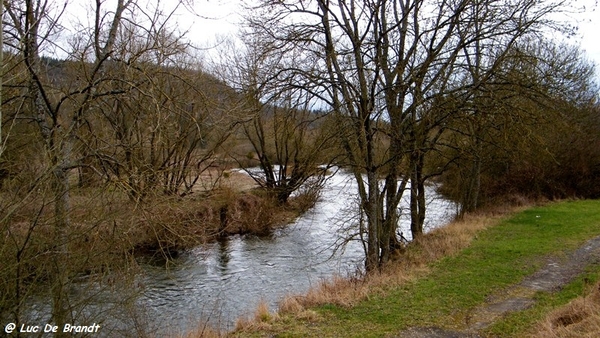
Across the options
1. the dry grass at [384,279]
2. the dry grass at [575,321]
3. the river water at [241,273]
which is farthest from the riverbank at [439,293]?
the river water at [241,273]

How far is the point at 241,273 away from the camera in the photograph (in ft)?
43.5

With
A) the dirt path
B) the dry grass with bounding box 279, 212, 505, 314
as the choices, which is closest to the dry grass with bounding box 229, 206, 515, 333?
the dry grass with bounding box 279, 212, 505, 314

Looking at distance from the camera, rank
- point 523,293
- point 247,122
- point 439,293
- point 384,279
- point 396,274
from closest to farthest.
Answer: point 523,293
point 439,293
point 384,279
point 396,274
point 247,122

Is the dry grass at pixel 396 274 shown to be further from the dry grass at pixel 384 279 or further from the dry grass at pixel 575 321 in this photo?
the dry grass at pixel 575 321

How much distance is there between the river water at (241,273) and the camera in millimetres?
10023

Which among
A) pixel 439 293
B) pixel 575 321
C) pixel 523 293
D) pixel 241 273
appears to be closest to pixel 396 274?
pixel 439 293

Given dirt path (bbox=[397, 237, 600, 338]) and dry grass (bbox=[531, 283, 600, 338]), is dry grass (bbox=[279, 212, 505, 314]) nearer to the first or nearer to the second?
dirt path (bbox=[397, 237, 600, 338])

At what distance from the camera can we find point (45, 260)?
17.3 ft

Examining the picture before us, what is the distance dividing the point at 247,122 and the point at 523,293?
7888 mm

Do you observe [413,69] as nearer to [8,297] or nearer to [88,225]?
[88,225]

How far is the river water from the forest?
0.91 meters

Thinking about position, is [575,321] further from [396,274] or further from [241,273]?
[241,273]

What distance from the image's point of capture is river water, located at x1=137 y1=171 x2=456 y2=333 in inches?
395

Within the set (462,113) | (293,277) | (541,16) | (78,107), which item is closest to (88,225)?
(78,107)
